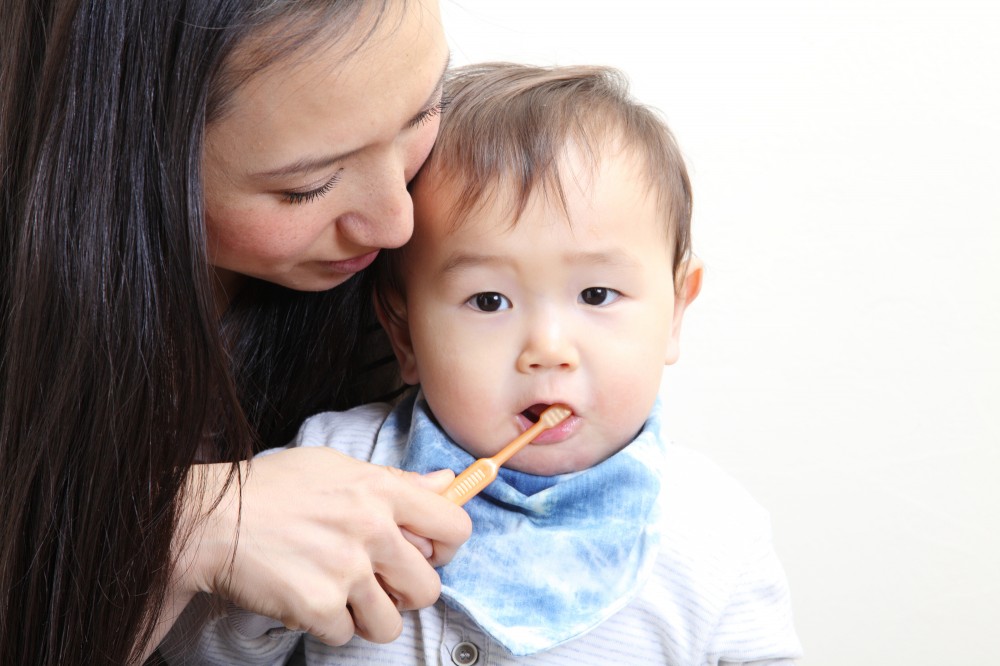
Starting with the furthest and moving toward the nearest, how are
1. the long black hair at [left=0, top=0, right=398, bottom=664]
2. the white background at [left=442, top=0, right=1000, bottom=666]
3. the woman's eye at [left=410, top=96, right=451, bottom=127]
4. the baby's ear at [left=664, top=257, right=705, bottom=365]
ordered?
1. the white background at [left=442, top=0, right=1000, bottom=666]
2. the baby's ear at [left=664, top=257, right=705, bottom=365]
3. the woman's eye at [left=410, top=96, right=451, bottom=127]
4. the long black hair at [left=0, top=0, right=398, bottom=664]

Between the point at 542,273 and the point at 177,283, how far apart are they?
342 mm

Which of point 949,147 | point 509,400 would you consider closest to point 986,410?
point 949,147

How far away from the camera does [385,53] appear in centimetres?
97

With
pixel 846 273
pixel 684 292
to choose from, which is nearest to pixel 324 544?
pixel 684 292

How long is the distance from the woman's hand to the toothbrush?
0.02 metres

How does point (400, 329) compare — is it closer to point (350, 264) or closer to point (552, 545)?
point (350, 264)

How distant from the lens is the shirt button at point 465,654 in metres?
1.10

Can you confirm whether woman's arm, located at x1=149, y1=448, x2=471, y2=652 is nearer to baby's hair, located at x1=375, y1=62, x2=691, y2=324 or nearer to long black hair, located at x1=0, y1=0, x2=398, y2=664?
long black hair, located at x1=0, y1=0, x2=398, y2=664

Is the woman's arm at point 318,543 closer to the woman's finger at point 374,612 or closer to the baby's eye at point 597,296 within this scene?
the woman's finger at point 374,612

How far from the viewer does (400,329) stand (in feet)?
4.18

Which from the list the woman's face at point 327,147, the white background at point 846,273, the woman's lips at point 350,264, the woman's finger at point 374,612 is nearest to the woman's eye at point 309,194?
the woman's face at point 327,147

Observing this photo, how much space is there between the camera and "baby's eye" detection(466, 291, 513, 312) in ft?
3.68

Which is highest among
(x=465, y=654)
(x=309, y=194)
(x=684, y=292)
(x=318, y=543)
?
(x=309, y=194)

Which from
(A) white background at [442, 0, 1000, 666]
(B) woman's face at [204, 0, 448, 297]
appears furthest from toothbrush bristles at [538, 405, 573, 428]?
(A) white background at [442, 0, 1000, 666]
